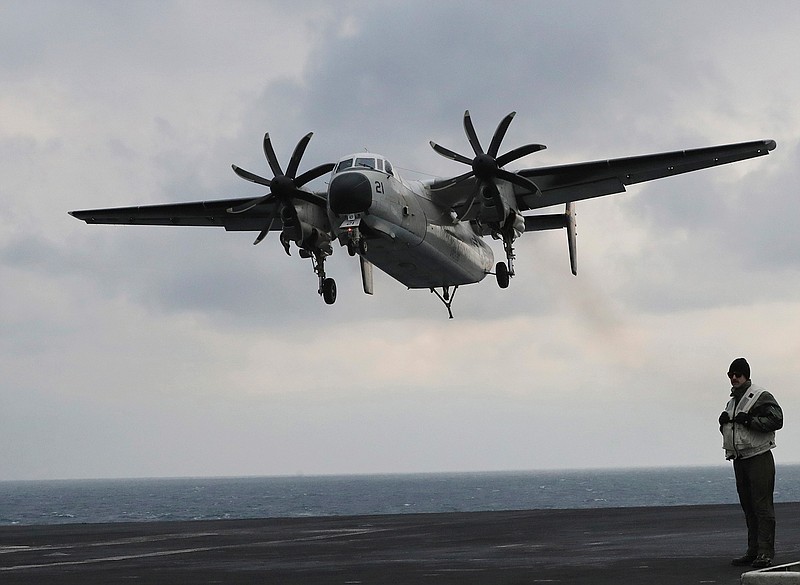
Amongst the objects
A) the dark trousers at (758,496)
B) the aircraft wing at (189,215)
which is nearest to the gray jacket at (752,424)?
the dark trousers at (758,496)

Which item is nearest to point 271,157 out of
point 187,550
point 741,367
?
point 187,550

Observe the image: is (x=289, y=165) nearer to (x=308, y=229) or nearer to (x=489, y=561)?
(x=308, y=229)

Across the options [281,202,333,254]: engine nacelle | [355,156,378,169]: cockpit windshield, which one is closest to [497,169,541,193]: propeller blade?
[355,156,378,169]: cockpit windshield

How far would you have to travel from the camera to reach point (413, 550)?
625 inches

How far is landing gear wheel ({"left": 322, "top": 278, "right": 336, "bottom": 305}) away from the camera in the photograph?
113 ft

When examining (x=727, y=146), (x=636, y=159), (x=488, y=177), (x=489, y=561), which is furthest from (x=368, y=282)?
(x=489, y=561)

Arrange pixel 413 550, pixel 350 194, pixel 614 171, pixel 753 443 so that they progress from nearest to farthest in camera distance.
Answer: pixel 753 443 < pixel 413 550 < pixel 350 194 < pixel 614 171

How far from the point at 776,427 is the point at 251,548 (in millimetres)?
9365

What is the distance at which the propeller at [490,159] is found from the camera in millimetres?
32594

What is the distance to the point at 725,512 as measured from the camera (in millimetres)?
23984

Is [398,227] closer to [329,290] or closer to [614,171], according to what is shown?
[329,290]

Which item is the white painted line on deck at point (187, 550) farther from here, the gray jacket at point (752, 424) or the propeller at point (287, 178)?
the propeller at point (287, 178)

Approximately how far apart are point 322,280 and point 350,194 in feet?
20.0

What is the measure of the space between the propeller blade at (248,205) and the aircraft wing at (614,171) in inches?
350
